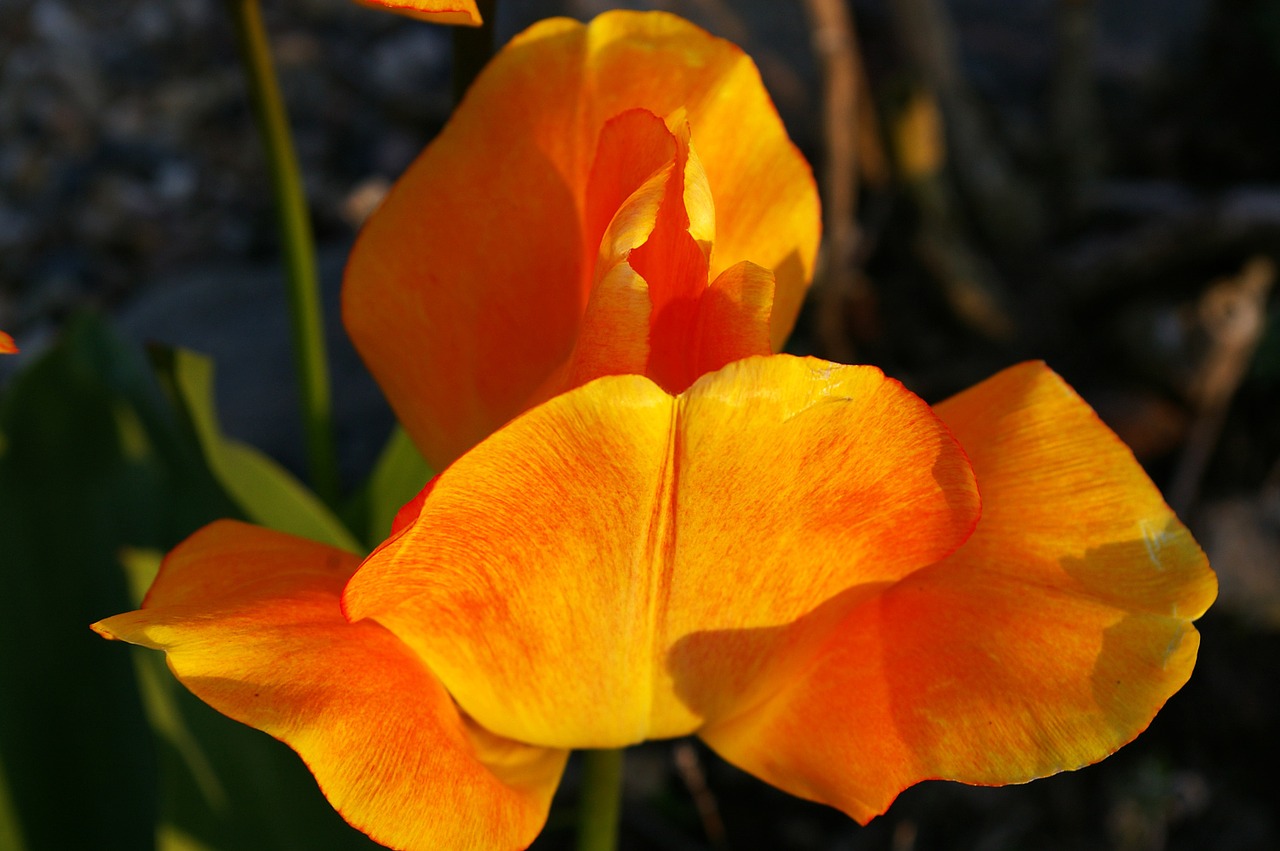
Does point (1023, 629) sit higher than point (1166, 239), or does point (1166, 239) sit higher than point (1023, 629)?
point (1023, 629)

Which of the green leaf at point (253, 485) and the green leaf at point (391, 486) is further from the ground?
the green leaf at point (253, 485)

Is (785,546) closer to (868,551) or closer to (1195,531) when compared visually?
(868,551)

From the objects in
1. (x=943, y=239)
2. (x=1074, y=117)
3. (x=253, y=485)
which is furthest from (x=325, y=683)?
(x=1074, y=117)

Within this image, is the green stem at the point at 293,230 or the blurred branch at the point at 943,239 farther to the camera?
the blurred branch at the point at 943,239

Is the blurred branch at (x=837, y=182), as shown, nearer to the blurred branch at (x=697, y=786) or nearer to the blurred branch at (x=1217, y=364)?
the blurred branch at (x=1217, y=364)

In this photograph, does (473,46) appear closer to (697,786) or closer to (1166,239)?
(697,786)

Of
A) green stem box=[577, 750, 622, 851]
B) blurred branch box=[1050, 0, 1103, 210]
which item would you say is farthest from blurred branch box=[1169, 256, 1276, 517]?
green stem box=[577, 750, 622, 851]

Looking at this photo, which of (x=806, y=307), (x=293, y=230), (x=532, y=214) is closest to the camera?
(x=532, y=214)

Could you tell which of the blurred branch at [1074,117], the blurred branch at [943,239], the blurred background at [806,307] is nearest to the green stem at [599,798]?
the blurred background at [806,307]
